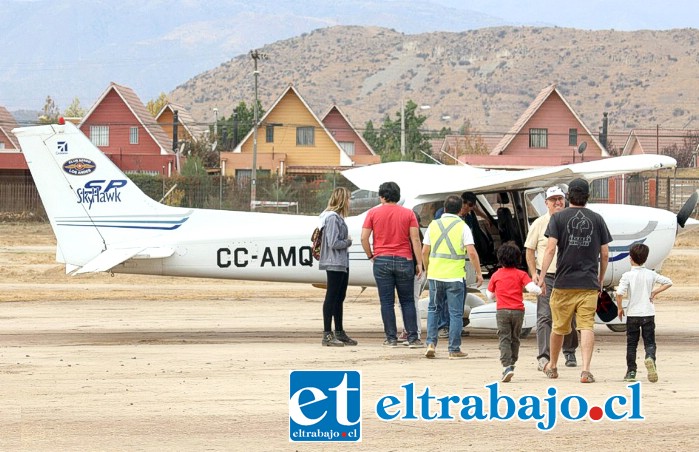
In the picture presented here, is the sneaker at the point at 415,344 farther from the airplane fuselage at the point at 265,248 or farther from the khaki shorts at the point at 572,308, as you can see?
the khaki shorts at the point at 572,308

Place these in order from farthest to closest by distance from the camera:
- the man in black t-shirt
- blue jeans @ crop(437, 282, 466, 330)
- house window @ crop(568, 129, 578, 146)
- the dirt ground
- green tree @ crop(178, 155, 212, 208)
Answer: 1. house window @ crop(568, 129, 578, 146)
2. green tree @ crop(178, 155, 212, 208)
3. blue jeans @ crop(437, 282, 466, 330)
4. the man in black t-shirt
5. the dirt ground

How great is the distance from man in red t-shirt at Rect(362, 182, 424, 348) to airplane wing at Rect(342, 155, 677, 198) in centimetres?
150

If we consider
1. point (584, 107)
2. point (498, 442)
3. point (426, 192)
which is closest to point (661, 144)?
point (584, 107)

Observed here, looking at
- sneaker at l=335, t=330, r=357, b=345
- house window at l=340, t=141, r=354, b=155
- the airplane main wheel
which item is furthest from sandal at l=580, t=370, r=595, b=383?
house window at l=340, t=141, r=354, b=155

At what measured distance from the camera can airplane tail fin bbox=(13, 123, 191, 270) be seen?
14.5m

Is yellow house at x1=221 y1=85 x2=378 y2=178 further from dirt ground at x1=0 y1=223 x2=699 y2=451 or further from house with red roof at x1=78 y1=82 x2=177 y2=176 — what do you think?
dirt ground at x1=0 y1=223 x2=699 y2=451

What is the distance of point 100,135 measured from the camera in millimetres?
63000

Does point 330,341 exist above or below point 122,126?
below

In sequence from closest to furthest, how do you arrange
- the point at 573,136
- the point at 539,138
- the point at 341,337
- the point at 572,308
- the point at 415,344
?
the point at 572,308
the point at 415,344
the point at 341,337
the point at 573,136
the point at 539,138

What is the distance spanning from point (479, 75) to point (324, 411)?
14234cm

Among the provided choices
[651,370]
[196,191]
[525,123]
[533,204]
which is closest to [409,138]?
[525,123]

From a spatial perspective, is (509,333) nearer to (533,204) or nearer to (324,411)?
(324,411)

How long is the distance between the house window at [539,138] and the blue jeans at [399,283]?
5167cm

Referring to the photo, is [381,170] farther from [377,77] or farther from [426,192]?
[377,77]
